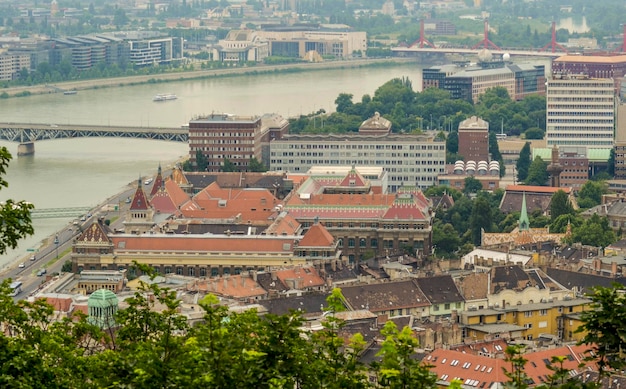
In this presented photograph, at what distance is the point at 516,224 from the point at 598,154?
40.0 feet

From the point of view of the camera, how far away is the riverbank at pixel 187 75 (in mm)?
81188

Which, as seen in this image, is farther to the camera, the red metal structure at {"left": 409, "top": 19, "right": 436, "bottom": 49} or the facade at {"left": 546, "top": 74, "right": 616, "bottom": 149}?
the red metal structure at {"left": 409, "top": 19, "right": 436, "bottom": 49}

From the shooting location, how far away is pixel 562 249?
3653 cm

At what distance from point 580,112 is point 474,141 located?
368 centimetres

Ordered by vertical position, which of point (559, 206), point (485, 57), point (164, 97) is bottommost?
point (164, 97)

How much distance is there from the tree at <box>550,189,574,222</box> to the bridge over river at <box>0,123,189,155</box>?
1761 cm

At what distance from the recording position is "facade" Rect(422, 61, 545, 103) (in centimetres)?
7300

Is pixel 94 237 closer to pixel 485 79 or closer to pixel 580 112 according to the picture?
pixel 580 112

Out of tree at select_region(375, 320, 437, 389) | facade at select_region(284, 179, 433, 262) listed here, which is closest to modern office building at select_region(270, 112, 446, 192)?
facade at select_region(284, 179, 433, 262)

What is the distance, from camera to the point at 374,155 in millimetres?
51781

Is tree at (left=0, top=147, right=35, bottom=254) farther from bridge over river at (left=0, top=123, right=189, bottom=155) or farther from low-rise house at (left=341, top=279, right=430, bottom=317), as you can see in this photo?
bridge over river at (left=0, top=123, right=189, bottom=155)

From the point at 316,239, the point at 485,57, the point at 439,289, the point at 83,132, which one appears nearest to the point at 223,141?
the point at 83,132

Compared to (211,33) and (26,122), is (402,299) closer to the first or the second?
(26,122)

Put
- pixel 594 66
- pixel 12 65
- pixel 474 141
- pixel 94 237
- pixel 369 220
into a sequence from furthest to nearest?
pixel 12 65
pixel 594 66
pixel 474 141
pixel 369 220
pixel 94 237
